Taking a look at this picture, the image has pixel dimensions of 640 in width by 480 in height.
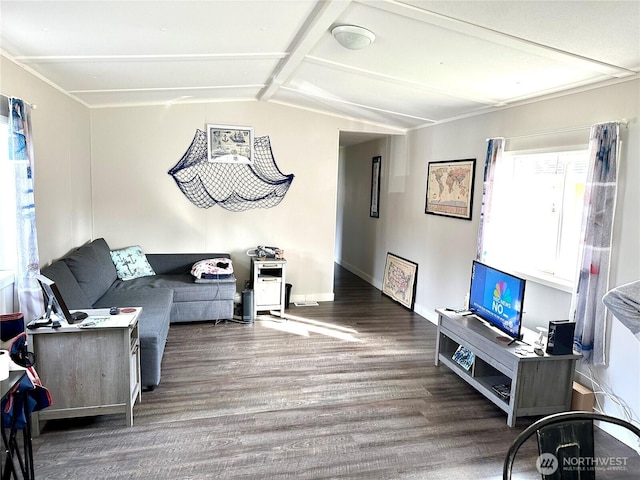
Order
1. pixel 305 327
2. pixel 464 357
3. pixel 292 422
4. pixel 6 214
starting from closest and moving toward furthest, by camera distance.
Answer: pixel 292 422, pixel 6 214, pixel 464 357, pixel 305 327

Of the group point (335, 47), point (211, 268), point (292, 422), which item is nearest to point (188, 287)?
point (211, 268)

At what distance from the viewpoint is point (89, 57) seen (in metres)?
3.00

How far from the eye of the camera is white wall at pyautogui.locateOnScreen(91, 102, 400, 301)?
495cm

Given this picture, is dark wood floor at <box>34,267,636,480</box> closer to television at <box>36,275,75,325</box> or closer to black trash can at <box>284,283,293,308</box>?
television at <box>36,275,75,325</box>

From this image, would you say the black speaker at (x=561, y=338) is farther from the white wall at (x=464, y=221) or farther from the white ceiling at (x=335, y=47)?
the white ceiling at (x=335, y=47)

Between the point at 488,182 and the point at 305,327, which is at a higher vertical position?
the point at 488,182

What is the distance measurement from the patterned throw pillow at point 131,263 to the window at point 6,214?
1.69 metres

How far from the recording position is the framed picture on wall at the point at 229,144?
16.8 feet

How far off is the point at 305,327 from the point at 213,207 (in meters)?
1.87

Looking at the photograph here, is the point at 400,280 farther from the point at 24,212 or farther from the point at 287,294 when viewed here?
the point at 24,212

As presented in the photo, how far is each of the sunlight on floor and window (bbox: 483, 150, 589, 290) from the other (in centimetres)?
160

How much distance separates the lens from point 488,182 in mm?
3859

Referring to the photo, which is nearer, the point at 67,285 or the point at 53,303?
the point at 53,303

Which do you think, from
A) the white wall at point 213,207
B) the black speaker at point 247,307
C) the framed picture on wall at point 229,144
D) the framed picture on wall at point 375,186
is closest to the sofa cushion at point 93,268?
the white wall at point 213,207
